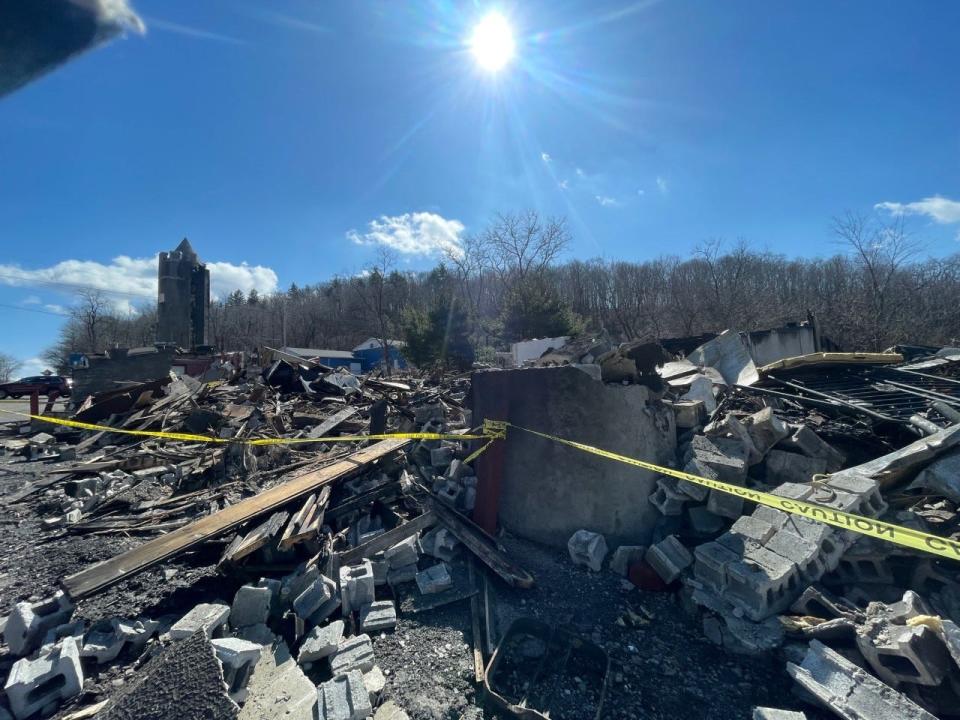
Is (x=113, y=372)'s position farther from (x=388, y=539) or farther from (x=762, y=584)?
(x=762, y=584)

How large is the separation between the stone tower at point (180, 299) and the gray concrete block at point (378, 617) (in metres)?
31.1

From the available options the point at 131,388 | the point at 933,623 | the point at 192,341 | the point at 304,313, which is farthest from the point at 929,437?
the point at 304,313

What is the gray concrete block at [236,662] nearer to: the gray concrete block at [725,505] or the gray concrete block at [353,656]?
the gray concrete block at [353,656]

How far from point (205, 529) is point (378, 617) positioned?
1861 millimetres

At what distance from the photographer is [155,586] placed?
3.50m

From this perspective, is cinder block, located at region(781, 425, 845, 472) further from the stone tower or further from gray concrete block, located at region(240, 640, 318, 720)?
the stone tower

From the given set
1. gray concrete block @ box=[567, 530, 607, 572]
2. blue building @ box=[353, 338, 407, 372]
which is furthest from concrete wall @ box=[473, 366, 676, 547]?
blue building @ box=[353, 338, 407, 372]

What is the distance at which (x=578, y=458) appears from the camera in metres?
4.04

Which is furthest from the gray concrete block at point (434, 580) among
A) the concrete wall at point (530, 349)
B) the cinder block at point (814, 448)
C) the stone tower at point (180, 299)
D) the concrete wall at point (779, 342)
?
the stone tower at point (180, 299)

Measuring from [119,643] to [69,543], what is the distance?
2377 mm

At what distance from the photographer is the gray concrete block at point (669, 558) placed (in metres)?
3.35

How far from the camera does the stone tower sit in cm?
2836

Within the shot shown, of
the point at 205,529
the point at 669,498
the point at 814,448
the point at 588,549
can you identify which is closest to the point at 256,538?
the point at 205,529

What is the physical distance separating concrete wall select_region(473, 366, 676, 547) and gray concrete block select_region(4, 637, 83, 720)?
10.8 feet
